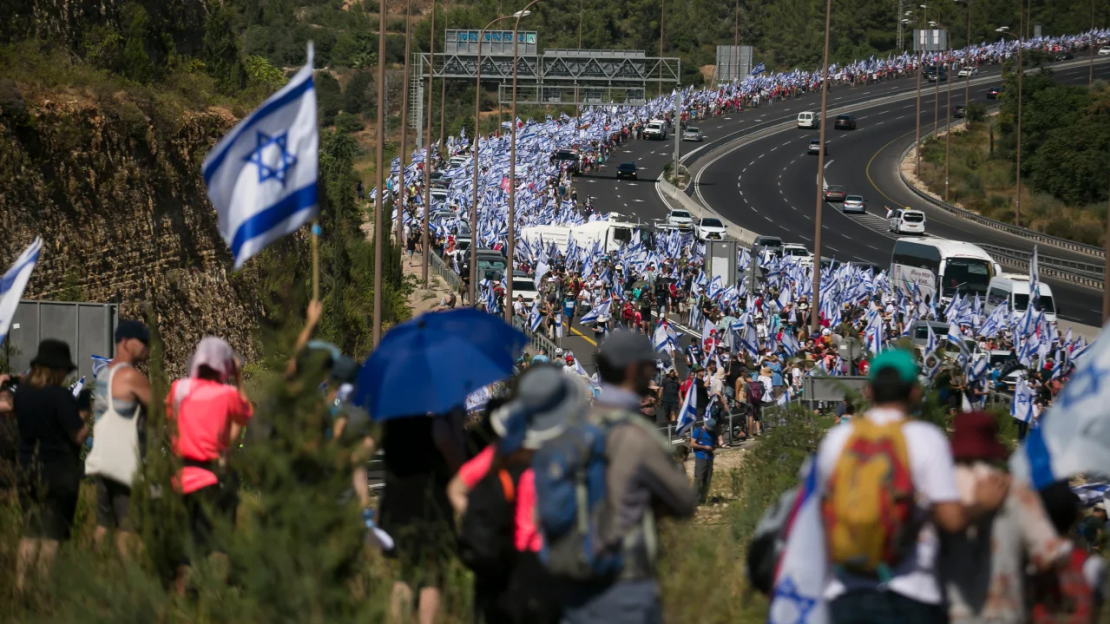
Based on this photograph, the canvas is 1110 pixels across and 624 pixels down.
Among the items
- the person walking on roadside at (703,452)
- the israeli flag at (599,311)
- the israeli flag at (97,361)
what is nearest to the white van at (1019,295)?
the israeli flag at (599,311)

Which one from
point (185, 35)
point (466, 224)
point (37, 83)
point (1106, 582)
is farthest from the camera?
point (466, 224)

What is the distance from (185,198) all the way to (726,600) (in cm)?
1887

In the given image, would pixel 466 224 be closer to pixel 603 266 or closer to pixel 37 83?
pixel 603 266

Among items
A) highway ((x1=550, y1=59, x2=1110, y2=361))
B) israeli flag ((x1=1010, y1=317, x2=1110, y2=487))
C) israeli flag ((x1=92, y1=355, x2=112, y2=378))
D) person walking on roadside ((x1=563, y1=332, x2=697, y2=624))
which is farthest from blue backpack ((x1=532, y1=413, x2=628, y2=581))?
highway ((x1=550, y1=59, x2=1110, y2=361))

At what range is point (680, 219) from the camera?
5775cm

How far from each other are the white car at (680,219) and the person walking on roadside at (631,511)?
2041 inches

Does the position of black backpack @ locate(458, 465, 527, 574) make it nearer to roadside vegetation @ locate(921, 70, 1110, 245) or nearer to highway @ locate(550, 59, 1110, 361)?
highway @ locate(550, 59, 1110, 361)

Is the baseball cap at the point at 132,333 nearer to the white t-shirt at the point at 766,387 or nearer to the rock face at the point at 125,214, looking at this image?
the rock face at the point at 125,214

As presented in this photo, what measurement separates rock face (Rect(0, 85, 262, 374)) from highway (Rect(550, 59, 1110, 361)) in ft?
49.7

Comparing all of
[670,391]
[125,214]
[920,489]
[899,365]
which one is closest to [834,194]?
[670,391]

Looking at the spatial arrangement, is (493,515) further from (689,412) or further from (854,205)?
(854,205)

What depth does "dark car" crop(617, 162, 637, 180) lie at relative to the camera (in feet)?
247

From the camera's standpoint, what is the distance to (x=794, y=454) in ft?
39.7

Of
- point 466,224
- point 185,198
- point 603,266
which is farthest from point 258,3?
point 185,198
